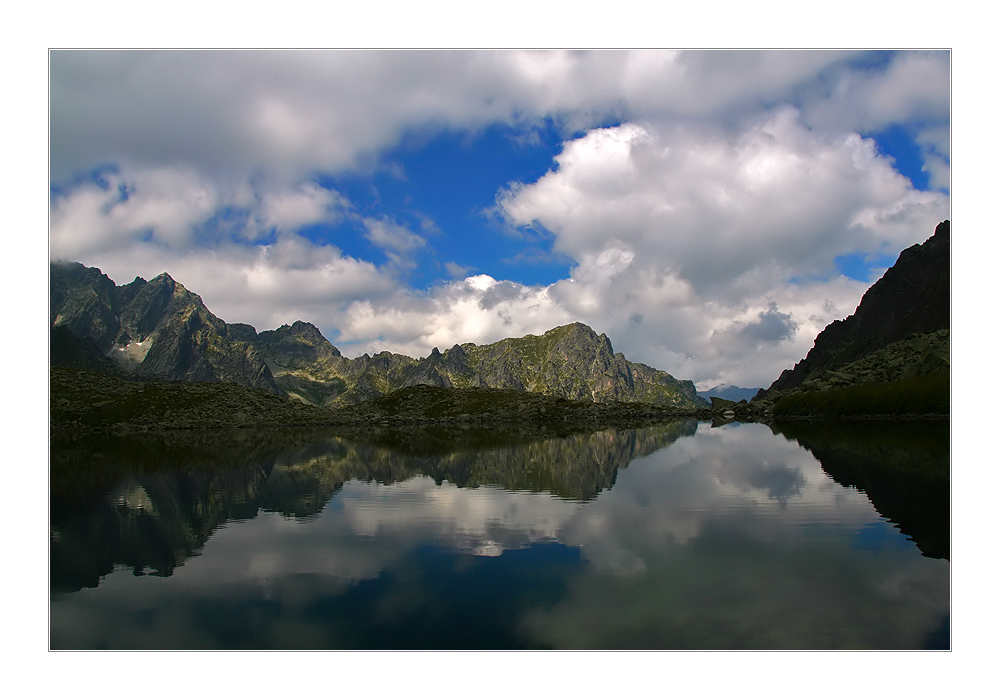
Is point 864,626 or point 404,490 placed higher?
point 864,626

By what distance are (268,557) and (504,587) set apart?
566 inches

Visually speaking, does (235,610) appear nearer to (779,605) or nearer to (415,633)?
(415,633)

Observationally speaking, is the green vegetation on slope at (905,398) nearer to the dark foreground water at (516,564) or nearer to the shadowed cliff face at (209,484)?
the shadowed cliff face at (209,484)

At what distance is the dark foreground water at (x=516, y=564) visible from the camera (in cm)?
1864

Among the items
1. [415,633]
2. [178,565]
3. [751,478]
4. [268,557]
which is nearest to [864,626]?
[415,633]

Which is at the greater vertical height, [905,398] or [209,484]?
[905,398]

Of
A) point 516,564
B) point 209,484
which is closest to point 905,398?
point 516,564

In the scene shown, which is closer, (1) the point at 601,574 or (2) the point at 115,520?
(1) the point at 601,574

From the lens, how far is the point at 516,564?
25891 millimetres

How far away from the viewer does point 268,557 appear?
2877 centimetres

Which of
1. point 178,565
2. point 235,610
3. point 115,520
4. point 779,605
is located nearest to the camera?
point 779,605

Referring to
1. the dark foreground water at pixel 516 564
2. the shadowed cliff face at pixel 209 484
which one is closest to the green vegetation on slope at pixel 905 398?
the shadowed cliff face at pixel 209 484

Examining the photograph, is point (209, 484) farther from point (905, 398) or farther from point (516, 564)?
point (905, 398)

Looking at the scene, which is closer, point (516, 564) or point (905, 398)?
point (516, 564)
